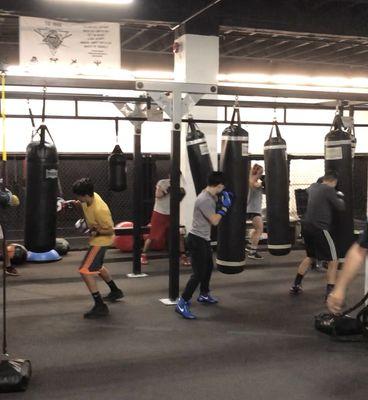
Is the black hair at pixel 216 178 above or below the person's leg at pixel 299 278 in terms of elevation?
above

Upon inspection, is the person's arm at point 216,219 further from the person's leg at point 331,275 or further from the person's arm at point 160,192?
the person's arm at point 160,192

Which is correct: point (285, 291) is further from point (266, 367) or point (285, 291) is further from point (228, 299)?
point (266, 367)

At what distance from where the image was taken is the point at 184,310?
472 centimetres

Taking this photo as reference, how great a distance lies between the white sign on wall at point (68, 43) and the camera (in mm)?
6547

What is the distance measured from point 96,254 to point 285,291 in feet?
7.25

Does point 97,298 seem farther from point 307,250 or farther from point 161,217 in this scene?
point 161,217

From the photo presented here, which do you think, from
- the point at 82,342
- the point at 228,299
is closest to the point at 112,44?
the point at 228,299

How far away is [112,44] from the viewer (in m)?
6.72

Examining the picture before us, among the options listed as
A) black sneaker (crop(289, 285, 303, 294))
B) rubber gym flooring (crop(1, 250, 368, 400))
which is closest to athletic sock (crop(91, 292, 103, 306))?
rubber gym flooring (crop(1, 250, 368, 400))

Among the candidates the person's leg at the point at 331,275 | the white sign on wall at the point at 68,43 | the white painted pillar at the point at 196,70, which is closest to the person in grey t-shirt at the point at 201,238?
the person's leg at the point at 331,275

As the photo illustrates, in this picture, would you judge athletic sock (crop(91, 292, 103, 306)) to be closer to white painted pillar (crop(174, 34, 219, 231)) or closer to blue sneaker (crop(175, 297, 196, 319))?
blue sneaker (crop(175, 297, 196, 319))

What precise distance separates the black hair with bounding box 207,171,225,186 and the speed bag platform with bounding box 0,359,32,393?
215 centimetres

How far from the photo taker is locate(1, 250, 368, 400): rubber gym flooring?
3270 mm

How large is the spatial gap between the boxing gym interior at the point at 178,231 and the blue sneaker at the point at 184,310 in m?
0.02
